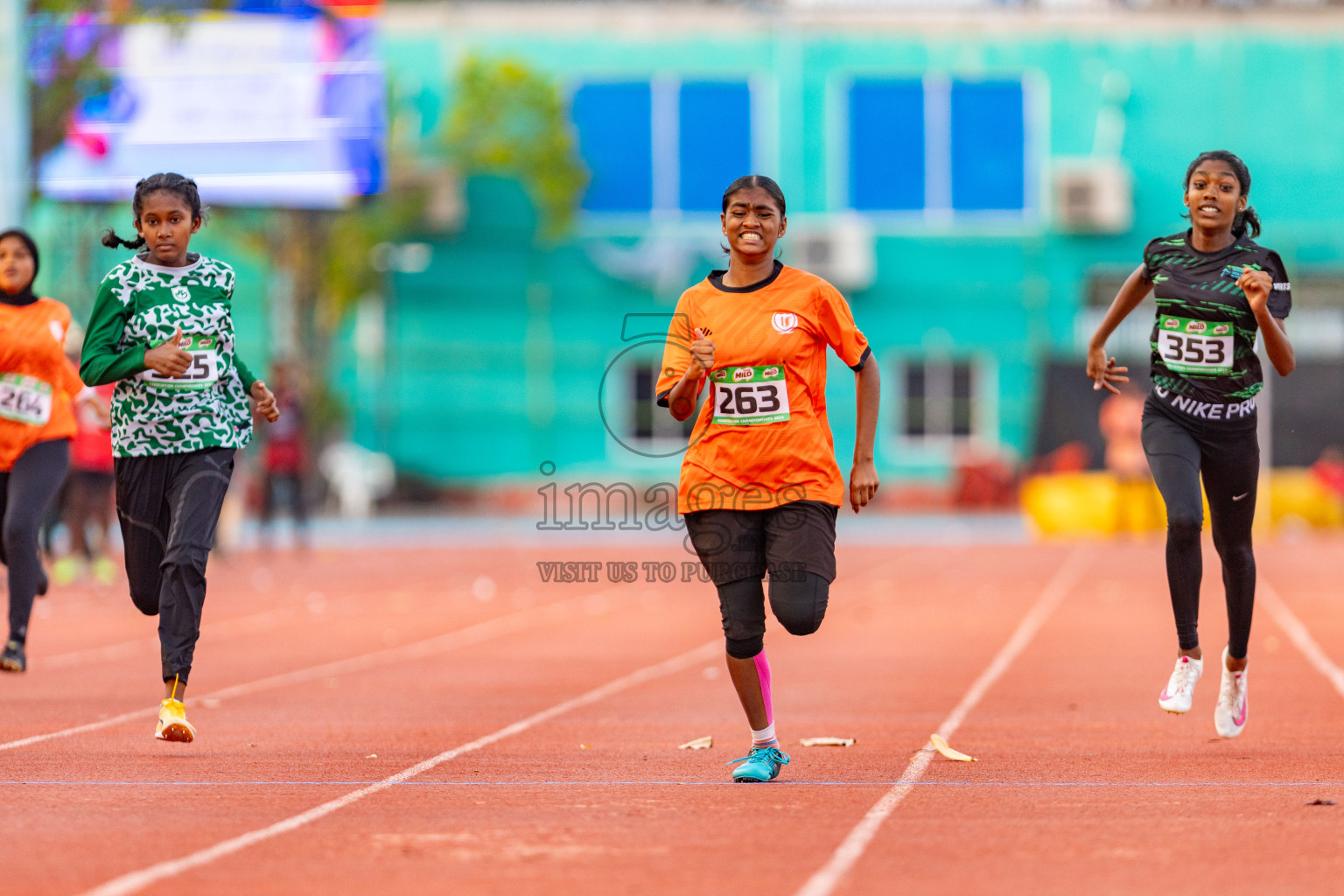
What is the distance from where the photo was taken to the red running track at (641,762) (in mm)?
5301

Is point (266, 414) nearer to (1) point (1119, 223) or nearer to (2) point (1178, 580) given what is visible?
(2) point (1178, 580)

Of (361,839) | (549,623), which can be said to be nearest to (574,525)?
(549,623)

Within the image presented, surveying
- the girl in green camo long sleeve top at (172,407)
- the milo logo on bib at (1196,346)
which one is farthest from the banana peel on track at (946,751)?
the girl in green camo long sleeve top at (172,407)

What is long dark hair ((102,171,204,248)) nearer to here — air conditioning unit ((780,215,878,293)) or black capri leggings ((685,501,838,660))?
Result: black capri leggings ((685,501,838,660))

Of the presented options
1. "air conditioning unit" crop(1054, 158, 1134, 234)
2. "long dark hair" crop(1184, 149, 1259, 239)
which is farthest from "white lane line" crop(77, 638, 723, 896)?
"air conditioning unit" crop(1054, 158, 1134, 234)

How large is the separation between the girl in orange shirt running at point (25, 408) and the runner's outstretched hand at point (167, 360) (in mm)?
2394

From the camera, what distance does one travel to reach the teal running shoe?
22.6 ft

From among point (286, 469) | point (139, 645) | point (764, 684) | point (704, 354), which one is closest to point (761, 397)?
point (704, 354)

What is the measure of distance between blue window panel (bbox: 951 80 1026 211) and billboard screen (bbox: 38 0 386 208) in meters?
16.8

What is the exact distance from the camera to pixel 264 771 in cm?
725

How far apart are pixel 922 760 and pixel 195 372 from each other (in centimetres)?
307

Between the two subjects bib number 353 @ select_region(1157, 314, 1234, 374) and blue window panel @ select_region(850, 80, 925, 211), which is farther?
blue window panel @ select_region(850, 80, 925, 211)

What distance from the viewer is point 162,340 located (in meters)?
7.65

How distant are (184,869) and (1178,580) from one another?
4242mm
